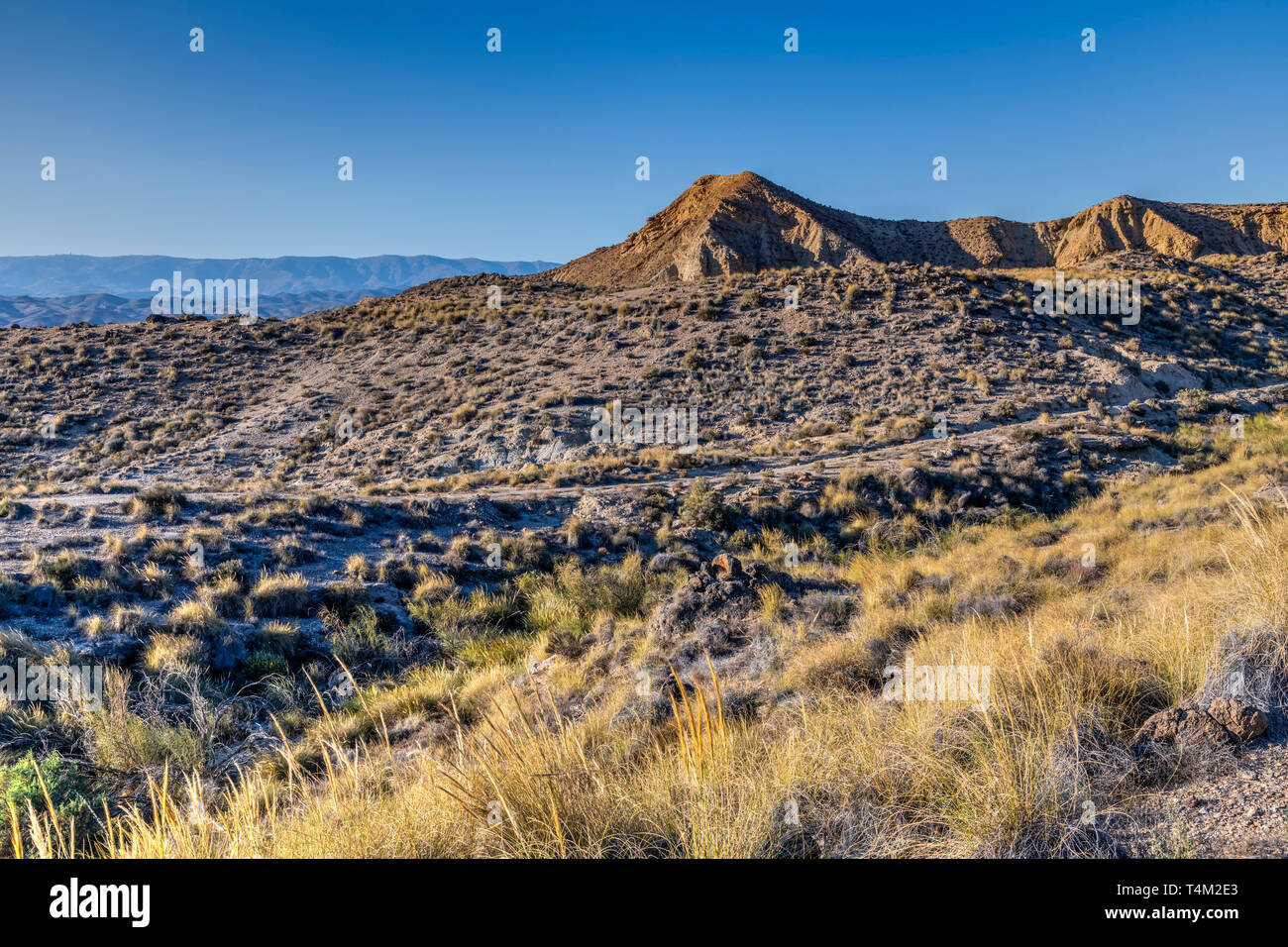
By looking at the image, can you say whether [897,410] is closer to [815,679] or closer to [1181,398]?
[1181,398]

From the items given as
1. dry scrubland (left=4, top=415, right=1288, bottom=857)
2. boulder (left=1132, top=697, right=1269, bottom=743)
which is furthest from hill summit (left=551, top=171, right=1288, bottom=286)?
boulder (left=1132, top=697, right=1269, bottom=743)

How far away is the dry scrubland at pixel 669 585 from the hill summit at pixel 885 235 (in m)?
22.6

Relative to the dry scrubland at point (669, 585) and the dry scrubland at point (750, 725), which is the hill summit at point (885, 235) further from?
the dry scrubland at point (750, 725)

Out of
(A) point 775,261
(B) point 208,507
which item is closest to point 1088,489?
(B) point 208,507

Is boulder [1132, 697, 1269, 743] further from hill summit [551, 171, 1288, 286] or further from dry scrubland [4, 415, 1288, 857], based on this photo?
hill summit [551, 171, 1288, 286]

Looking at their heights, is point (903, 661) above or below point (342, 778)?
below

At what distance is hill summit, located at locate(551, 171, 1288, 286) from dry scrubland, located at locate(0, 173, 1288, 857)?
22.6m

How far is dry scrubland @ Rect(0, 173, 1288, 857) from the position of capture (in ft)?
8.67

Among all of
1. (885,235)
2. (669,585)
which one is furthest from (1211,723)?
(885,235)

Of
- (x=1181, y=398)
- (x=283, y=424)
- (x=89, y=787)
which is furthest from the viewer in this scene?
(x=283, y=424)
